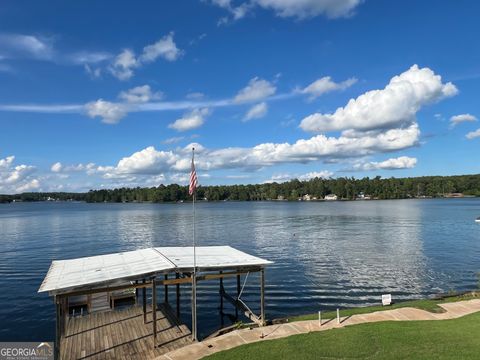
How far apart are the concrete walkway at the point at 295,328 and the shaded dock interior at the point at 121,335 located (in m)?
1.47

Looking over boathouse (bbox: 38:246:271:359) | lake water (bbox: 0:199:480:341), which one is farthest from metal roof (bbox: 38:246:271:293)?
lake water (bbox: 0:199:480:341)

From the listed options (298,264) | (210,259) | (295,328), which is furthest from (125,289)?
(298,264)

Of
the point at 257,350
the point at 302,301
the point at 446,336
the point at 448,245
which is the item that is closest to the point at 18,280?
the point at 302,301

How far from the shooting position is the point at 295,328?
18438 millimetres

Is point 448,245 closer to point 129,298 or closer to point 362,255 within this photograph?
point 362,255

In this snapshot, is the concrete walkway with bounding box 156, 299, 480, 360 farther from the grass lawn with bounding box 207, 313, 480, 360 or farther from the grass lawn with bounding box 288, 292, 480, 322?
the grass lawn with bounding box 207, 313, 480, 360

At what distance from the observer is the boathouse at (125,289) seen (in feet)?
53.2

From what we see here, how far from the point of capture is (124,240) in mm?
65500

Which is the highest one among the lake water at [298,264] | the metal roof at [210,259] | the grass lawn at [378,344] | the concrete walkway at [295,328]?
the metal roof at [210,259]

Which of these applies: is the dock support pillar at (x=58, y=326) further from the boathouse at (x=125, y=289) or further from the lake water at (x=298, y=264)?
the lake water at (x=298, y=264)

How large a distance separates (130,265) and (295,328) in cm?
862

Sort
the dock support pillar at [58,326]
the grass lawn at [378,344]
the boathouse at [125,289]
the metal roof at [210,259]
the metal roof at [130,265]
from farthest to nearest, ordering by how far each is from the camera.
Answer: the metal roof at [210,259] → the boathouse at [125,289] → the metal roof at [130,265] → the dock support pillar at [58,326] → the grass lawn at [378,344]

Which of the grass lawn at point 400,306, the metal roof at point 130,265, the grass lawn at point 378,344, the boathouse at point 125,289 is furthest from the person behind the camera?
the grass lawn at point 400,306

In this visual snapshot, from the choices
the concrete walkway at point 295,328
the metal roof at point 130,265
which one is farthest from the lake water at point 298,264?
the concrete walkway at point 295,328
